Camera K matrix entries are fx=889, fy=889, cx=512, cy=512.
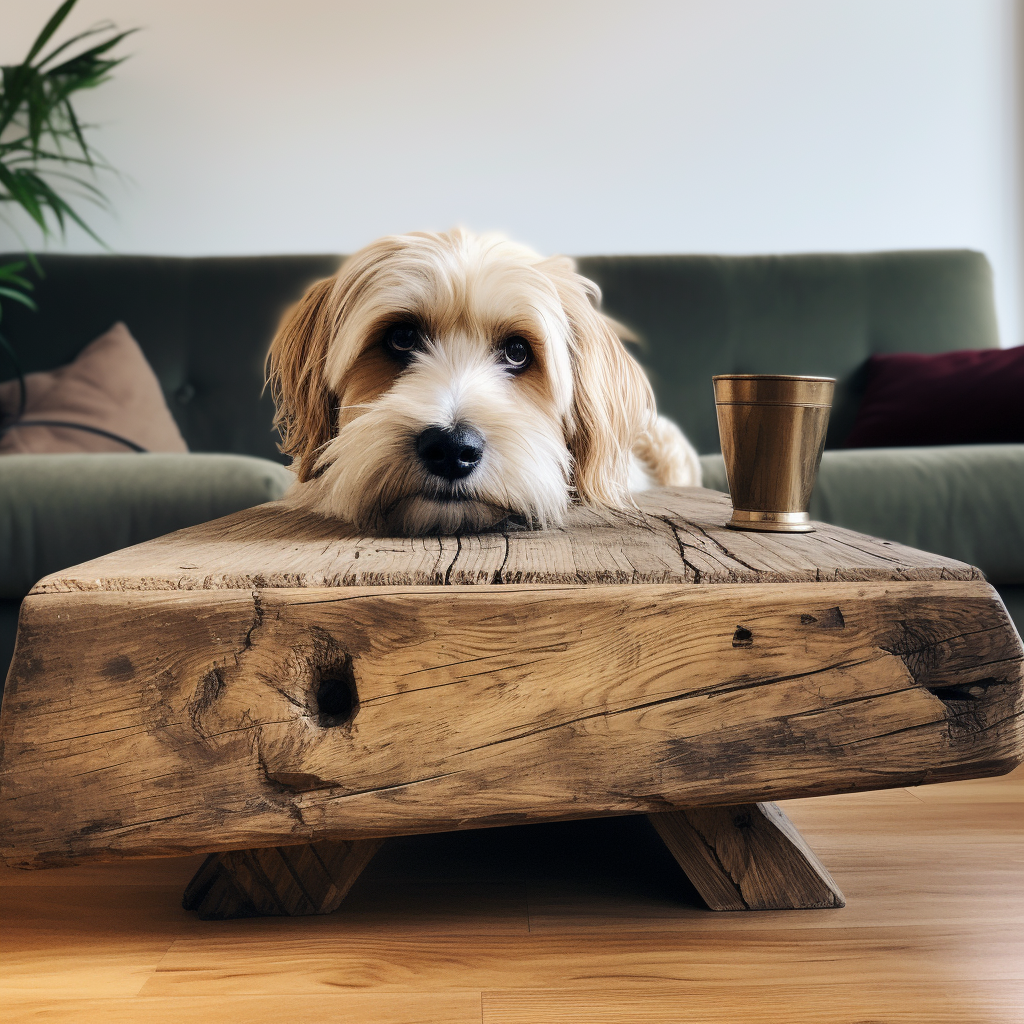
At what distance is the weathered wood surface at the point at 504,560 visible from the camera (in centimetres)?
88

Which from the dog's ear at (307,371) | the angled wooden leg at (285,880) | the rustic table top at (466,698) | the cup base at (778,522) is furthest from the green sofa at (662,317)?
the rustic table top at (466,698)

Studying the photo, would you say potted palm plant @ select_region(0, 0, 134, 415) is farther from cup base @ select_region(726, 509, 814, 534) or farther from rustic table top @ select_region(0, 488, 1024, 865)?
cup base @ select_region(726, 509, 814, 534)

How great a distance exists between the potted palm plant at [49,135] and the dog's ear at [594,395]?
1910mm

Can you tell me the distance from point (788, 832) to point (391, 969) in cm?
48

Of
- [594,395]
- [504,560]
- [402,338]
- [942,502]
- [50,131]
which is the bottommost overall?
[942,502]

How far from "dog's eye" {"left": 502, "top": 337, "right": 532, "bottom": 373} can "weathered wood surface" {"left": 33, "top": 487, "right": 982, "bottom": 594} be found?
0.30 metres

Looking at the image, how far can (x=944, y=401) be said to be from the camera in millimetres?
2570

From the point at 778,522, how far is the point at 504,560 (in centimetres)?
42

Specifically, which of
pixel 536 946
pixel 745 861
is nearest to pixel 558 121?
pixel 745 861

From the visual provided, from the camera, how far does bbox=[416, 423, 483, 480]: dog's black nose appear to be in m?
1.16

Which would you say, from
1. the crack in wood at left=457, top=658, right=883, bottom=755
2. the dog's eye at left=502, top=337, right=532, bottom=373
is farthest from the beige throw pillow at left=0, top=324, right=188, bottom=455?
the crack in wood at left=457, top=658, right=883, bottom=755

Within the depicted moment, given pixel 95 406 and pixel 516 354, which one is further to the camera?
pixel 95 406

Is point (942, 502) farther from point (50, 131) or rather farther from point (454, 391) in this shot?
point (50, 131)

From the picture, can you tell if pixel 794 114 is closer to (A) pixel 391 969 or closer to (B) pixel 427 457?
(B) pixel 427 457
